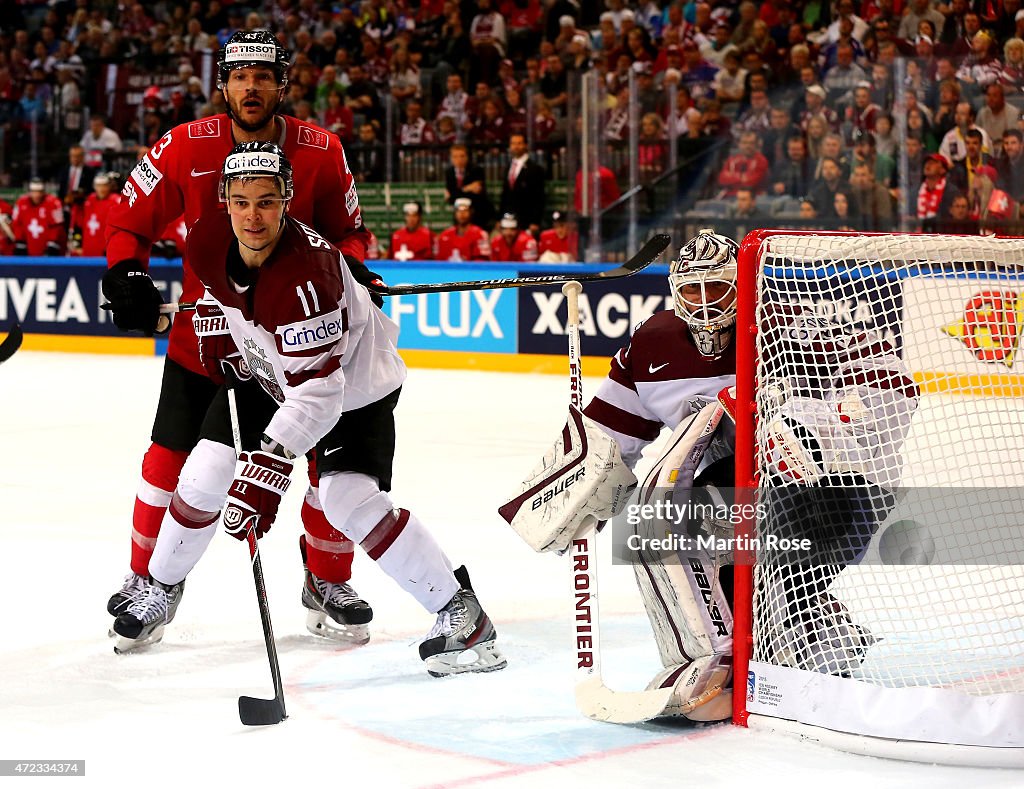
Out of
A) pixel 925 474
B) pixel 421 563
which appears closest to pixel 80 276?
pixel 925 474

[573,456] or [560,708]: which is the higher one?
[573,456]

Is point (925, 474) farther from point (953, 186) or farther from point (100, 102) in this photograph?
point (100, 102)

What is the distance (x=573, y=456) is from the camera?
10.5 ft

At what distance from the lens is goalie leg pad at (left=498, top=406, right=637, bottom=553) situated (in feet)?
10.3

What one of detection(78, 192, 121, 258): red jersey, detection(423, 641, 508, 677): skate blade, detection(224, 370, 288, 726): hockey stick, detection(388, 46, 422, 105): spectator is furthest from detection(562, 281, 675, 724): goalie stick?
detection(78, 192, 121, 258): red jersey

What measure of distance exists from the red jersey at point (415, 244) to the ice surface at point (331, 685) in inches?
202

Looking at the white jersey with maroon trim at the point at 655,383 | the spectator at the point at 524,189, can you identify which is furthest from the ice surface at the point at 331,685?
the spectator at the point at 524,189

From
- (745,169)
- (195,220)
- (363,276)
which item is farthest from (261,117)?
(745,169)

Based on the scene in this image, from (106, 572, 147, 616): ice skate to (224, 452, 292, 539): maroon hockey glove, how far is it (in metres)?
0.65

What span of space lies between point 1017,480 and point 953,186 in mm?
4210

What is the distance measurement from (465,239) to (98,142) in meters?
4.05

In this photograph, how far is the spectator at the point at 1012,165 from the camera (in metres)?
8.20

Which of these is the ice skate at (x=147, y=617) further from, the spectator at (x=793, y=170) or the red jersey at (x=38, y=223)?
the red jersey at (x=38, y=223)

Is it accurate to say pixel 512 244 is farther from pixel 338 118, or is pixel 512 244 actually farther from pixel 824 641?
pixel 824 641
